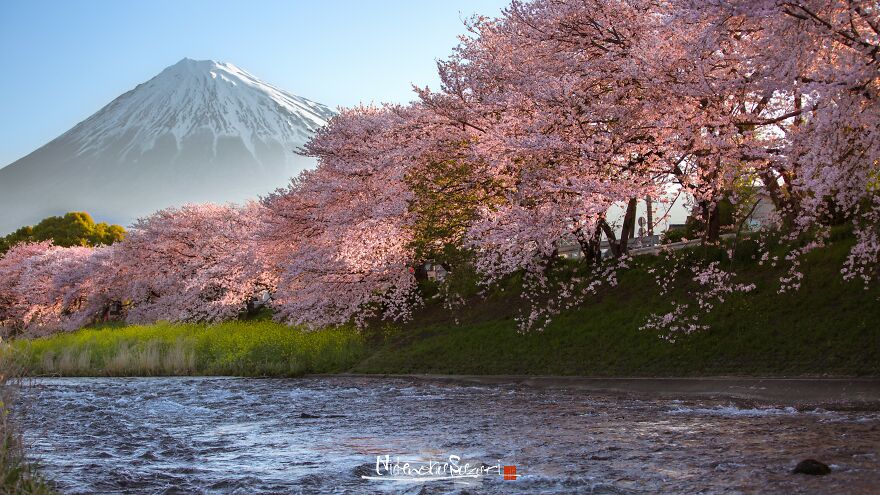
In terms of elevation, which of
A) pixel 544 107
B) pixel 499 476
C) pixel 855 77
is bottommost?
pixel 499 476

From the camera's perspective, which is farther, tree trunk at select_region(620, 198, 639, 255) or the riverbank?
tree trunk at select_region(620, 198, 639, 255)

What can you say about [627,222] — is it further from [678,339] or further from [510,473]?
[510,473]

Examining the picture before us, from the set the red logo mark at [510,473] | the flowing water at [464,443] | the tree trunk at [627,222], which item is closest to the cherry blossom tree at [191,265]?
the tree trunk at [627,222]

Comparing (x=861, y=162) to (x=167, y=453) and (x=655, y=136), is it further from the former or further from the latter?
(x=167, y=453)

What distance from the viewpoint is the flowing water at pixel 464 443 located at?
373 inches

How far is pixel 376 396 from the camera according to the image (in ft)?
67.2

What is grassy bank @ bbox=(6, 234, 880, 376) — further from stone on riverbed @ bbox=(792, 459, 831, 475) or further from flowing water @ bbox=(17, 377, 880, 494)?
stone on riverbed @ bbox=(792, 459, 831, 475)

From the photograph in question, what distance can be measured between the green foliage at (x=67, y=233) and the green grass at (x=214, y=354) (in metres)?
47.9

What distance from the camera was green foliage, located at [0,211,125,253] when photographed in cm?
8231

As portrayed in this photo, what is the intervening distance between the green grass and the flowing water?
→ 914 cm

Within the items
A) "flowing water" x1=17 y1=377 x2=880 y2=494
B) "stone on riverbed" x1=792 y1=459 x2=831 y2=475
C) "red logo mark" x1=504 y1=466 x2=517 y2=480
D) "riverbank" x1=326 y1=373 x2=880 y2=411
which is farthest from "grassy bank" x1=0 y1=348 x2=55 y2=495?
"riverbank" x1=326 y1=373 x2=880 y2=411

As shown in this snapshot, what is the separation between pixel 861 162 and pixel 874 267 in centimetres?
591

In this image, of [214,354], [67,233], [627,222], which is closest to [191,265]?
[214,354]

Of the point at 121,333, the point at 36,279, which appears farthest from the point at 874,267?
the point at 36,279
